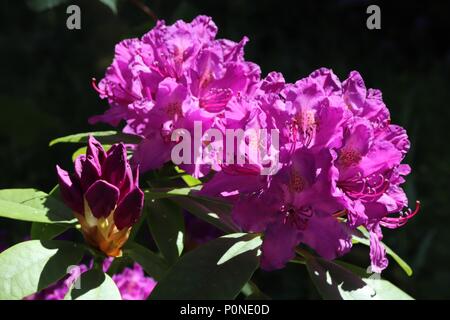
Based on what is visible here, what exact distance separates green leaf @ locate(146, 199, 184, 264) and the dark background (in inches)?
18.2

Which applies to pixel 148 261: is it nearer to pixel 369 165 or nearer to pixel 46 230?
pixel 46 230

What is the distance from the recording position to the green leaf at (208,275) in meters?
0.79

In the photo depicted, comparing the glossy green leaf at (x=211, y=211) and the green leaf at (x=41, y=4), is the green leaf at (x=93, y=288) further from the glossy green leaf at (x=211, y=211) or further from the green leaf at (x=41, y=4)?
the green leaf at (x=41, y=4)

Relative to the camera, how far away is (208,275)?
813 mm

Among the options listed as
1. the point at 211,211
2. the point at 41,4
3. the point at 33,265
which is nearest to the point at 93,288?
the point at 33,265

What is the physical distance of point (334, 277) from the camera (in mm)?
881

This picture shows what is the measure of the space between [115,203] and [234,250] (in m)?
0.15

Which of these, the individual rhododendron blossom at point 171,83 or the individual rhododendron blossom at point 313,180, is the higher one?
the individual rhododendron blossom at point 171,83

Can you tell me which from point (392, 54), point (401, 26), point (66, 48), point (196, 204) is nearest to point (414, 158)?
point (392, 54)

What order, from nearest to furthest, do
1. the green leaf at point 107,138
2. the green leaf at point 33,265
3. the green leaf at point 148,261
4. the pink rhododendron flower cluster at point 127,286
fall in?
1. the green leaf at point 33,265
2. the green leaf at point 148,261
3. the green leaf at point 107,138
4. the pink rhododendron flower cluster at point 127,286

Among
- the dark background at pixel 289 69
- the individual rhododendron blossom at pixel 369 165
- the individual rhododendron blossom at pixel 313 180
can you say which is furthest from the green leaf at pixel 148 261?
the dark background at pixel 289 69

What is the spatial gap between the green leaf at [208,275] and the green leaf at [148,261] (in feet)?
0.24
